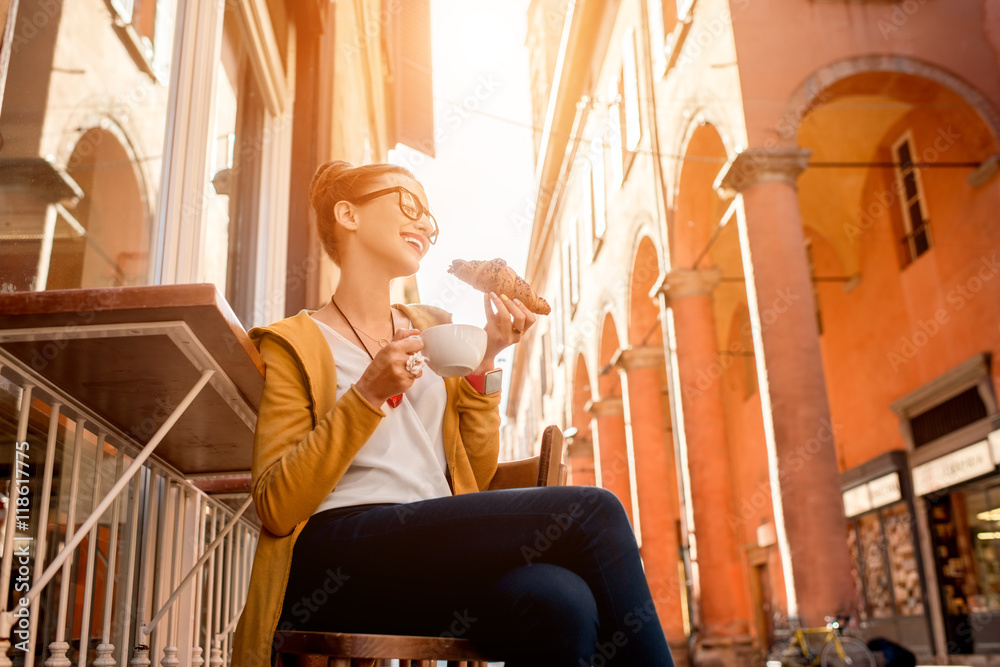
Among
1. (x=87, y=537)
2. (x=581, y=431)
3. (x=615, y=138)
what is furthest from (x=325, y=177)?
(x=581, y=431)

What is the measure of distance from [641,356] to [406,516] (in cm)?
1367

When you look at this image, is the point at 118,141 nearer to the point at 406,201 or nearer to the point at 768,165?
the point at 406,201

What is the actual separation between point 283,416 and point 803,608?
7.17 meters

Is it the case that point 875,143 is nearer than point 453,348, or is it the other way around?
point 453,348

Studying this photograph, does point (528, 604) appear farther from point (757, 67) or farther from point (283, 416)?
point (757, 67)

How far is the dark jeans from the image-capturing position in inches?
54.1

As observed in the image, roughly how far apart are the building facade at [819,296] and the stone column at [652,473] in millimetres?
37

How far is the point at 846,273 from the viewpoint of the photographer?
1444 cm

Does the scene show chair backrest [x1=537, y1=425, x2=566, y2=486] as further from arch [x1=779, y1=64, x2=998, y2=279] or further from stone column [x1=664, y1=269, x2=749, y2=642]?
stone column [x1=664, y1=269, x2=749, y2=642]

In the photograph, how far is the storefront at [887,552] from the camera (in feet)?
39.2

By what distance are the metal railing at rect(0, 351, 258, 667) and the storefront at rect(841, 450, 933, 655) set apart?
36.9 feet

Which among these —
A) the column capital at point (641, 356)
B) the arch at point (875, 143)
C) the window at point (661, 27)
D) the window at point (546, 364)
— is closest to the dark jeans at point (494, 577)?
the arch at point (875, 143)

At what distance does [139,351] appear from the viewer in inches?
58.2

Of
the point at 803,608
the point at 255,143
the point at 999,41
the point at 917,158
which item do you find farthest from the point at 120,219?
the point at 917,158
